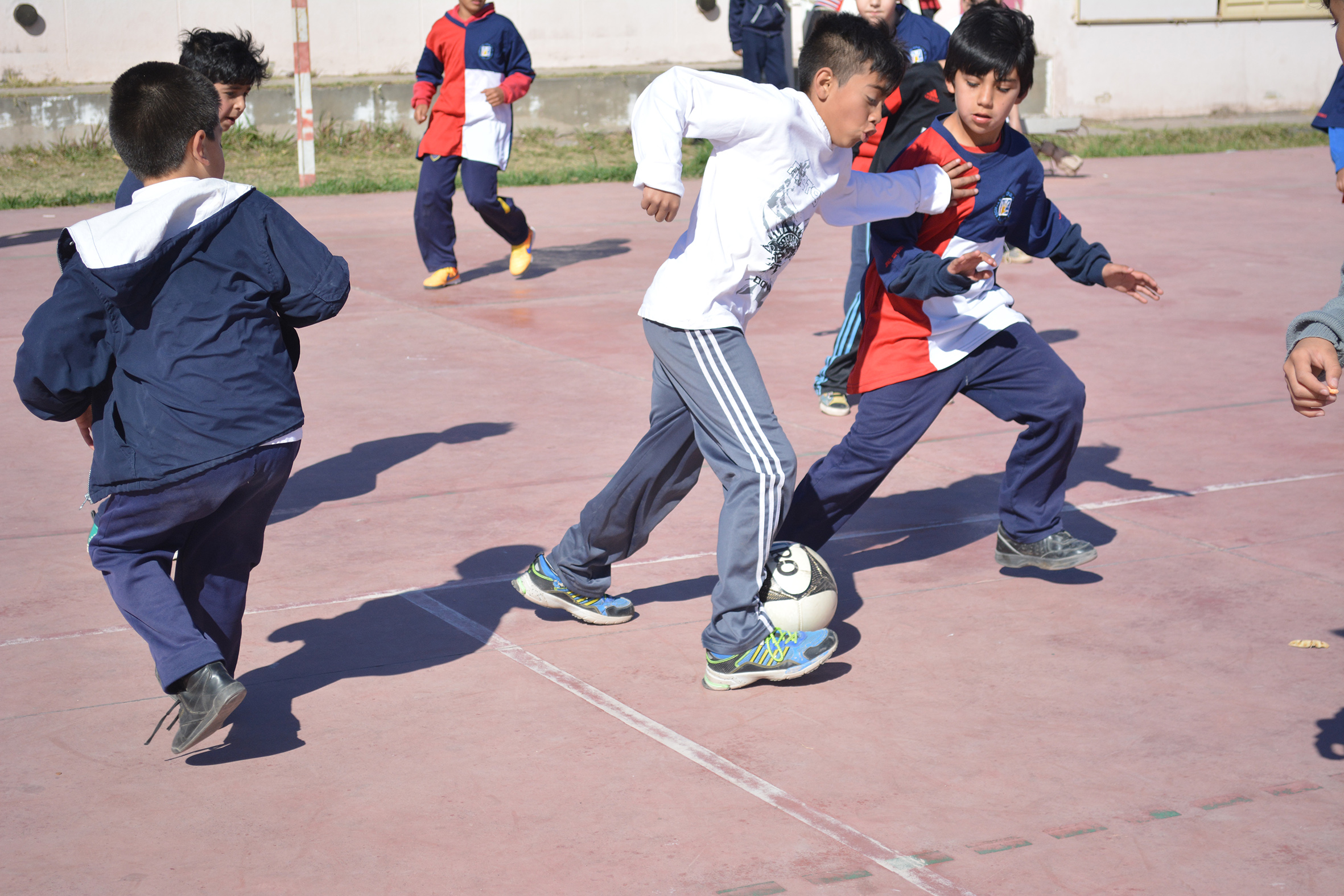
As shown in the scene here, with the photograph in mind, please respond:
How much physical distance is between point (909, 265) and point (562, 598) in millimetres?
1407

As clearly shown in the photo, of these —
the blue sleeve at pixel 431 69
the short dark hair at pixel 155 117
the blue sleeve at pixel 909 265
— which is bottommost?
the blue sleeve at pixel 909 265

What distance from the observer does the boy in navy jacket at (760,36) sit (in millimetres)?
16578

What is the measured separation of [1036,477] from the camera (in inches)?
176

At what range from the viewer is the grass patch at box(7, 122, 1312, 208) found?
14648 millimetres

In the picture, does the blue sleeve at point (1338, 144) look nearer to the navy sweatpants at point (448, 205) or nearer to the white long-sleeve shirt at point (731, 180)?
the white long-sleeve shirt at point (731, 180)

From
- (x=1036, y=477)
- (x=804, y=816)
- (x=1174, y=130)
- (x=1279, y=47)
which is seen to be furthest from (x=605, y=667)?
(x=1279, y=47)

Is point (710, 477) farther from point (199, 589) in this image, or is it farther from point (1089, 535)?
point (199, 589)

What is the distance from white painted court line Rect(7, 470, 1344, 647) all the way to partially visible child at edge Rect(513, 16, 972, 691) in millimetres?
987

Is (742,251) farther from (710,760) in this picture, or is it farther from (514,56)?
(514,56)

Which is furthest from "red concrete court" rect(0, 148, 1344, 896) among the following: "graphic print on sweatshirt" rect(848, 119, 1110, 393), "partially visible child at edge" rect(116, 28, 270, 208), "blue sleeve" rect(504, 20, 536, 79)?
"blue sleeve" rect(504, 20, 536, 79)

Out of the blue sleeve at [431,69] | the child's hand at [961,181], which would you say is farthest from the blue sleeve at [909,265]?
the blue sleeve at [431,69]

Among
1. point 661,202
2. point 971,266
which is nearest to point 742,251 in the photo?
point 661,202

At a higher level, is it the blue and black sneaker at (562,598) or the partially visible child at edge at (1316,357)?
the partially visible child at edge at (1316,357)

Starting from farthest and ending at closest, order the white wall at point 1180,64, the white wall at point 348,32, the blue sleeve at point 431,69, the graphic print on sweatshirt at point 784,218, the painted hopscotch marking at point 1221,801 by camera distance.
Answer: the white wall at point 1180,64 < the white wall at point 348,32 < the blue sleeve at point 431,69 < the graphic print on sweatshirt at point 784,218 < the painted hopscotch marking at point 1221,801
